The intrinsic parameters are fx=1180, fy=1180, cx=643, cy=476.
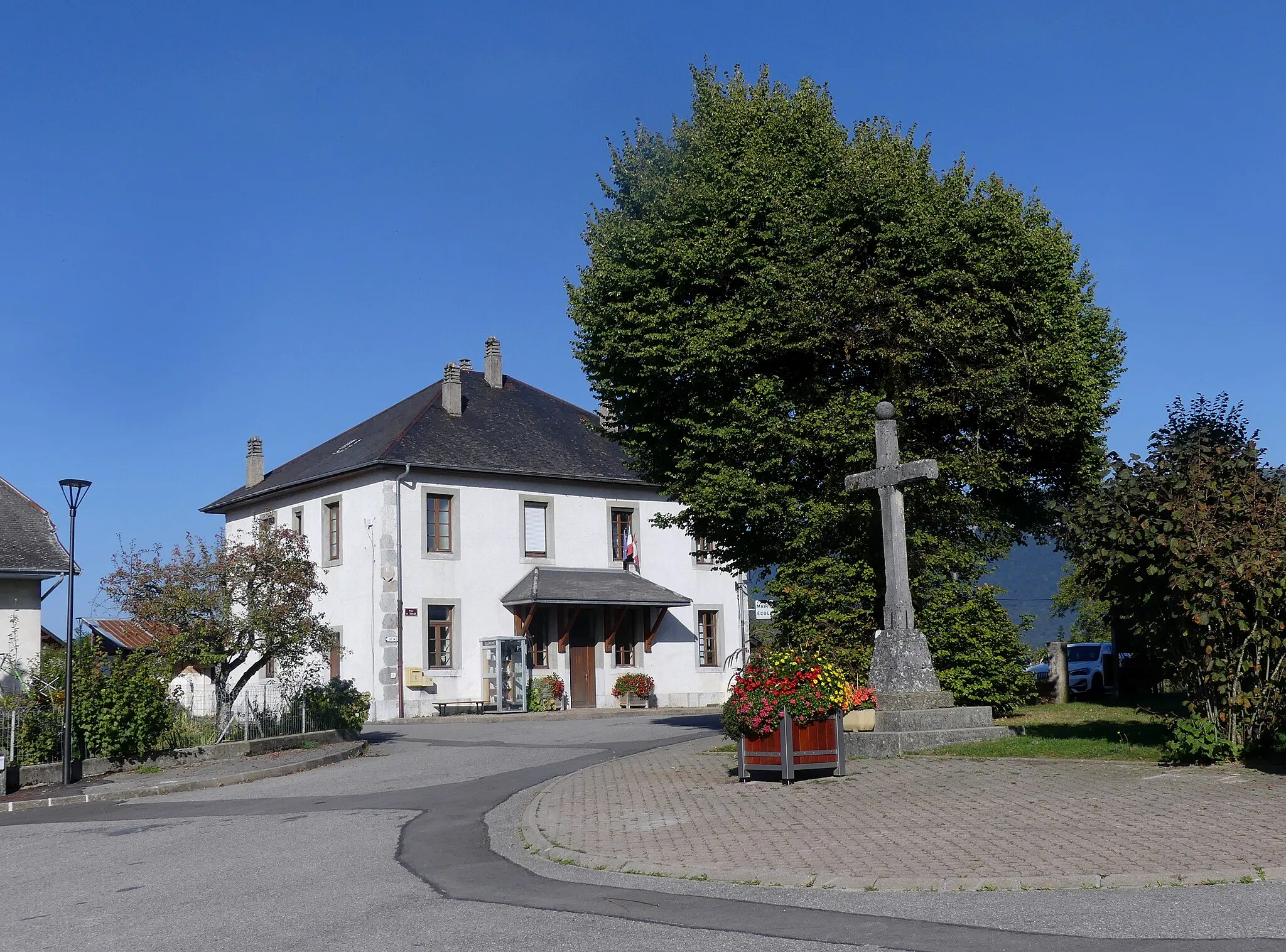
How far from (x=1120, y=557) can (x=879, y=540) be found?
693 cm

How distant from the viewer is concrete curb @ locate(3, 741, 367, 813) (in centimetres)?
1488

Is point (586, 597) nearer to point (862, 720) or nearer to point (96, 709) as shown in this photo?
point (96, 709)

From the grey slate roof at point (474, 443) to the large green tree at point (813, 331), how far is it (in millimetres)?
14074

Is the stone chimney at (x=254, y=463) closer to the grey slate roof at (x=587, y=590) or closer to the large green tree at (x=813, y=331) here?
the grey slate roof at (x=587, y=590)

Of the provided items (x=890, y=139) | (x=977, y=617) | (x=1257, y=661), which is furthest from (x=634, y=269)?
(x=1257, y=661)

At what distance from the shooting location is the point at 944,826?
28.9 ft

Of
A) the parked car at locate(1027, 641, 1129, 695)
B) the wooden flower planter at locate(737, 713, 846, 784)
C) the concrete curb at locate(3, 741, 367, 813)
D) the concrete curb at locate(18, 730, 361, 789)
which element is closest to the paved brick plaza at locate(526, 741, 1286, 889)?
the wooden flower planter at locate(737, 713, 846, 784)

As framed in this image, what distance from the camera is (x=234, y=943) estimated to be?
251 inches

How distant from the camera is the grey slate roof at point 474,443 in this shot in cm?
3344

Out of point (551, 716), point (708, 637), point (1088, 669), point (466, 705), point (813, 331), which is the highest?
point (813, 331)

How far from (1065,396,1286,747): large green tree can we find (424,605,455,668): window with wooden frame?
22.6m

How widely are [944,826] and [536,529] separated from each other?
26.8m

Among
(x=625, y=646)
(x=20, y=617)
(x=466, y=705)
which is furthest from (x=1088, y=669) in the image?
(x=20, y=617)

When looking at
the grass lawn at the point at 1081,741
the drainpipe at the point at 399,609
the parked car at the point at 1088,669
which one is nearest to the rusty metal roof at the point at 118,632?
the drainpipe at the point at 399,609
